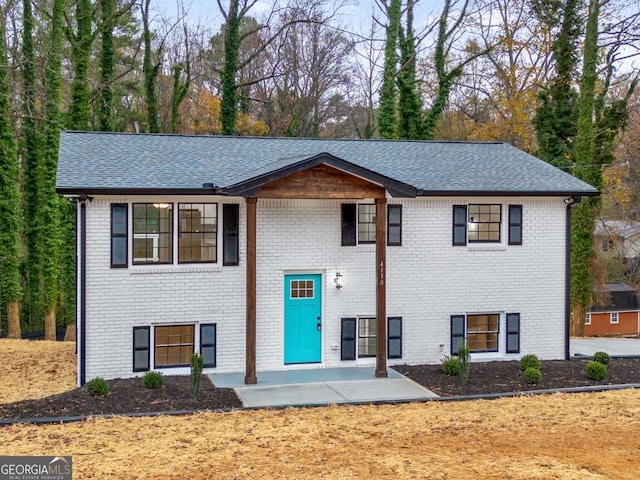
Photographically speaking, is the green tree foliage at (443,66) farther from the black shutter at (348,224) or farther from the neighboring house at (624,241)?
the black shutter at (348,224)

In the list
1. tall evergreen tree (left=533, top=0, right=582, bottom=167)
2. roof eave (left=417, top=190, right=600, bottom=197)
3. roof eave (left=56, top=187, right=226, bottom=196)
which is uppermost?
tall evergreen tree (left=533, top=0, right=582, bottom=167)

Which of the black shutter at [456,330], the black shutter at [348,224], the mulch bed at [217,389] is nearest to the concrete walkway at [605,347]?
the mulch bed at [217,389]

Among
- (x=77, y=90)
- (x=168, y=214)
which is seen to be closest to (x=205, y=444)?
(x=168, y=214)

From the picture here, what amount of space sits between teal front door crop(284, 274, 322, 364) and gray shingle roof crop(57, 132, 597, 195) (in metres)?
2.74

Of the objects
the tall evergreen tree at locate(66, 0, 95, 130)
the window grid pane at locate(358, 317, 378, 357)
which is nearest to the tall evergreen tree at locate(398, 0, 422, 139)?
the tall evergreen tree at locate(66, 0, 95, 130)

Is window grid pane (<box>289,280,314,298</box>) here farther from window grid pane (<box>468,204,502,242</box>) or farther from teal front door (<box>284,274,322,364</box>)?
window grid pane (<box>468,204,502,242</box>)

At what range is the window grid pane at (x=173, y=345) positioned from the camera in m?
13.1

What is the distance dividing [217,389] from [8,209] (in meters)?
13.3

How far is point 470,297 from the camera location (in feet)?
48.1

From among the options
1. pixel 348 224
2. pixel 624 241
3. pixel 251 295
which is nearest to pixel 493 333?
pixel 348 224

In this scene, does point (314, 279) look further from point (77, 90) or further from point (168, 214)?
point (77, 90)

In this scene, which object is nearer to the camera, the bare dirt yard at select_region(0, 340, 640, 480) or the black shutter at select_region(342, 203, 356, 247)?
the bare dirt yard at select_region(0, 340, 640, 480)

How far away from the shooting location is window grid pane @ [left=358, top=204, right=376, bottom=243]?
14219 mm

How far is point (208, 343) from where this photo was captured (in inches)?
523
